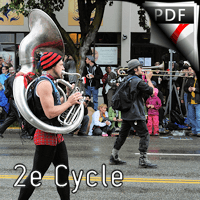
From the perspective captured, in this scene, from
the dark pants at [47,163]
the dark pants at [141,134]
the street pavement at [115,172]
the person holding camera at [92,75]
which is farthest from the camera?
the person holding camera at [92,75]

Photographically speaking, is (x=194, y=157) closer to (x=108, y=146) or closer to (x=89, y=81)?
(x=108, y=146)

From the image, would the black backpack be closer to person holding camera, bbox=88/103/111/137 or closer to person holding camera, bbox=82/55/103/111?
person holding camera, bbox=88/103/111/137

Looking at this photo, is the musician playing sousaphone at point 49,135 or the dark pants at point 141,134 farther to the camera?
the dark pants at point 141,134

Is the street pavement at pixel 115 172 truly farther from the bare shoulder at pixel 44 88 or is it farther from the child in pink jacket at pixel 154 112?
the child in pink jacket at pixel 154 112

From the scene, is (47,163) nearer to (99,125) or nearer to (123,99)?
(123,99)

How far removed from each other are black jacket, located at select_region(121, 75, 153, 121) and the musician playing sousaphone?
2809mm

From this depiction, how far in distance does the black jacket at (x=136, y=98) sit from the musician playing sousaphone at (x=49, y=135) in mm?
2809

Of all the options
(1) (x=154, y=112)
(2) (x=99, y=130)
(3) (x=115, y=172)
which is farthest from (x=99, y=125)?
(3) (x=115, y=172)

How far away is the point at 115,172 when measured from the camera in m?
6.27

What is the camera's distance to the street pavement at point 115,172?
507 centimetres

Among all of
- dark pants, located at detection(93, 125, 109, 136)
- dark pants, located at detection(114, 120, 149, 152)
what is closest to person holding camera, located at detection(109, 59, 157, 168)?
dark pants, located at detection(114, 120, 149, 152)

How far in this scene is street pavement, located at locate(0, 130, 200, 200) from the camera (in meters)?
5.07

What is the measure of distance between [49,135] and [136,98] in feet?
10.5

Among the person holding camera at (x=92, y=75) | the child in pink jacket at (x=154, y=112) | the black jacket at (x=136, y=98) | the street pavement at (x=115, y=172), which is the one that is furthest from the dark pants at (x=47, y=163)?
the person holding camera at (x=92, y=75)
